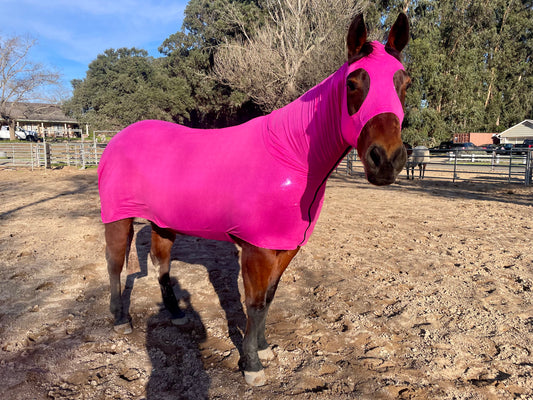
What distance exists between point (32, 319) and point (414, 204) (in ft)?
25.6

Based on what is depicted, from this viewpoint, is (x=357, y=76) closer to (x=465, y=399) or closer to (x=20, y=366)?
(x=465, y=399)

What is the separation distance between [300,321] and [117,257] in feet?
5.20

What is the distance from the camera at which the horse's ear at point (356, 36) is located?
4.99 ft

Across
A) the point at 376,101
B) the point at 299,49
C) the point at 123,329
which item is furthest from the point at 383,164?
the point at 299,49

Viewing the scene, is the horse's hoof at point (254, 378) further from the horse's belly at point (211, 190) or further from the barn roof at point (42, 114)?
the barn roof at point (42, 114)

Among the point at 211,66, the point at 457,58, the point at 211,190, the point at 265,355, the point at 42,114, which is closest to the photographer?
the point at 211,190

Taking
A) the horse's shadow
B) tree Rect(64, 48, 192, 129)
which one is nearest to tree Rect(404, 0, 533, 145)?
tree Rect(64, 48, 192, 129)

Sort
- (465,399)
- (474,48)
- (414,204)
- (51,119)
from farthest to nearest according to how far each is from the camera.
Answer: (51,119) → (474,48) → (414,204) → (465,399)

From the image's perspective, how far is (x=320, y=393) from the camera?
196 centimetres

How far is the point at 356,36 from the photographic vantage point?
1.55 m

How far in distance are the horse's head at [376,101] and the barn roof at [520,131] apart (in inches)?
1881

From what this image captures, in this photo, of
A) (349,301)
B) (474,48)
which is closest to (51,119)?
(474,48)

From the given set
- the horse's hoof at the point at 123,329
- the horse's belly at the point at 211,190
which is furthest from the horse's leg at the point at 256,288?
the horse's hoof at the point at 123,329

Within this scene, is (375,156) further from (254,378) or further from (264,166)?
(254,378)
